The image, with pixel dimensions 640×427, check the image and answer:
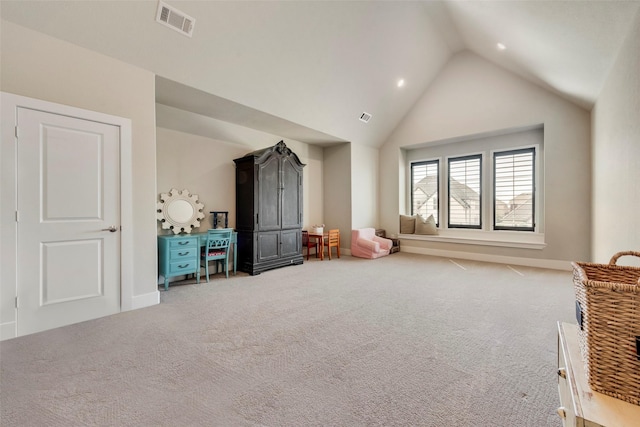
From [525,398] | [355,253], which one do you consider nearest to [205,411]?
[525,398]

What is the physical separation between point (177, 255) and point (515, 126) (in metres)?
6.47

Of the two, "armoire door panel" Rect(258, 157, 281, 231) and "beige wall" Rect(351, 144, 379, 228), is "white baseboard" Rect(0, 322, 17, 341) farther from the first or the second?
"beige wall" Rect(351, 144, 379, 228)

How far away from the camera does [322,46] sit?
13.3 feet

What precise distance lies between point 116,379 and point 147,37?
3.25 metres

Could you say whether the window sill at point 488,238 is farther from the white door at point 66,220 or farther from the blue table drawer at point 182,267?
the white door at point 66,220

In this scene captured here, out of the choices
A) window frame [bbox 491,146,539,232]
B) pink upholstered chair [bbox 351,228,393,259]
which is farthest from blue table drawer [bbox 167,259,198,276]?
window frame [bbox 491,146,539,232]

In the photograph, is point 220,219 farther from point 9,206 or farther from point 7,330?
point 7,330

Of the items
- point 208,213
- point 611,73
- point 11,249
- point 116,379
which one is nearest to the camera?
point 116,379

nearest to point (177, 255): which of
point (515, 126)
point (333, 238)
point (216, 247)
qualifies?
point (216, 247)

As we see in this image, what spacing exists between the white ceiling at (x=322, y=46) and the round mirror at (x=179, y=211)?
1.42m

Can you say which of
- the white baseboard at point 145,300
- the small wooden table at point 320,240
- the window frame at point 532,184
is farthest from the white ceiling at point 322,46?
the white baseboard at point 145,300

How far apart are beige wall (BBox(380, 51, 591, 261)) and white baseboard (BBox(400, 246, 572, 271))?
0.07 metres

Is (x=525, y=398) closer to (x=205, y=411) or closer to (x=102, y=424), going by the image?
(x=205, y=411)

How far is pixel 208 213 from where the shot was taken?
4754 millimetres
